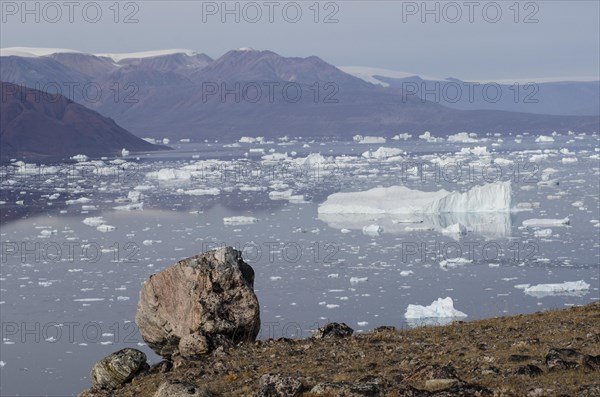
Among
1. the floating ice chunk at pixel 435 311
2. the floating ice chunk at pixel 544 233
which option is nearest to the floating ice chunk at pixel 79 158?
the floating ice chunk at pixel 544 233

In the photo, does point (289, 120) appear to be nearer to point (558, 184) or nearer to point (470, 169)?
point (470, 169)

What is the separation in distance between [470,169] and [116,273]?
3778 cm

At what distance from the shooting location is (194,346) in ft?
32.9

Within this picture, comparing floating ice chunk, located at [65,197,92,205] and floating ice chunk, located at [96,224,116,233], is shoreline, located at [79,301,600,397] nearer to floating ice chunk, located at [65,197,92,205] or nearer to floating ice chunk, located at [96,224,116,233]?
floating ice chunk, located at [96,224,116,233]

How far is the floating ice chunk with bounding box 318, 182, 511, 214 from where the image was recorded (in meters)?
38.1

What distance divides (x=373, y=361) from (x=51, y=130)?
317ft

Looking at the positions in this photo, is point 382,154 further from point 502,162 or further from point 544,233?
point 544,233

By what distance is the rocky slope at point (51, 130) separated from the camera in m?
96.0

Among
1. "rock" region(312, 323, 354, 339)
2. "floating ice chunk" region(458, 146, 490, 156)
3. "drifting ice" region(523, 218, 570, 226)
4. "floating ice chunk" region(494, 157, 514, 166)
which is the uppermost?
"floating ice chunk" region(458, 146, 490, 156)

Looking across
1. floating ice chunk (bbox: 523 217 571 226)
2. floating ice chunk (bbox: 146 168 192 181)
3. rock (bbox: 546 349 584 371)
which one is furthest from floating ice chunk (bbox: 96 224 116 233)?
rock (bbox: 546 349 584 371)

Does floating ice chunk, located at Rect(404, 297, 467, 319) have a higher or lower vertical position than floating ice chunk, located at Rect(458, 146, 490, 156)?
lower

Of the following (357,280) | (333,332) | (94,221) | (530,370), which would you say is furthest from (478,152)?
(530,370)

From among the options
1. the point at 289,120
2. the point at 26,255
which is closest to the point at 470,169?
the point at 26,255

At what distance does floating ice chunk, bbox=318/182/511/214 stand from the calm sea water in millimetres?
783
